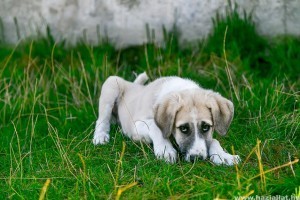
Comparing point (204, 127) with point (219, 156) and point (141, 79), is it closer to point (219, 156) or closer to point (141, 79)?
point (219, 156)

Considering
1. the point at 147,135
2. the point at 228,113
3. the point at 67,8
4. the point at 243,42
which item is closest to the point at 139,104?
the point at 147,135

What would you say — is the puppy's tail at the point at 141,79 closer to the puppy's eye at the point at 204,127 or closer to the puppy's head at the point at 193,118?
the puppy's head at the point at 193,118

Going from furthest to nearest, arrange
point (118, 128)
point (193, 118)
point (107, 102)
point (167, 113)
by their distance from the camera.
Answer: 1. point (107, 102)
2. point (118, 128)
3. point (167, 113)
4. point (193, 118)

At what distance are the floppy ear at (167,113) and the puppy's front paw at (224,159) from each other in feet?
1.50

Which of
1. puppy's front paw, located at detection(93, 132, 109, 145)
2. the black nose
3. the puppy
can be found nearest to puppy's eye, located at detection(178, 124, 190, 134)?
the puppy

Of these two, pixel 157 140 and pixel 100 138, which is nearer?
pixel 157 140

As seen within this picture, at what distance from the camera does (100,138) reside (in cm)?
756

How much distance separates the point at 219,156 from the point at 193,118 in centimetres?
41

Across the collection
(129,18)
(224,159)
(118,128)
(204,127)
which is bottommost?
(118,128)

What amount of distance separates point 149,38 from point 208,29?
2.53 feet

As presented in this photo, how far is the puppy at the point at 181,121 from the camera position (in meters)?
6.57

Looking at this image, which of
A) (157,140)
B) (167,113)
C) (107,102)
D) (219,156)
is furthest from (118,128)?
(219,156)

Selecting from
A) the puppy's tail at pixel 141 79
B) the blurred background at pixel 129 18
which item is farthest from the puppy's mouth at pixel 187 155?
the blurred background at pixel 129 18

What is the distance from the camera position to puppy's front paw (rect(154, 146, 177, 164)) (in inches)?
260
